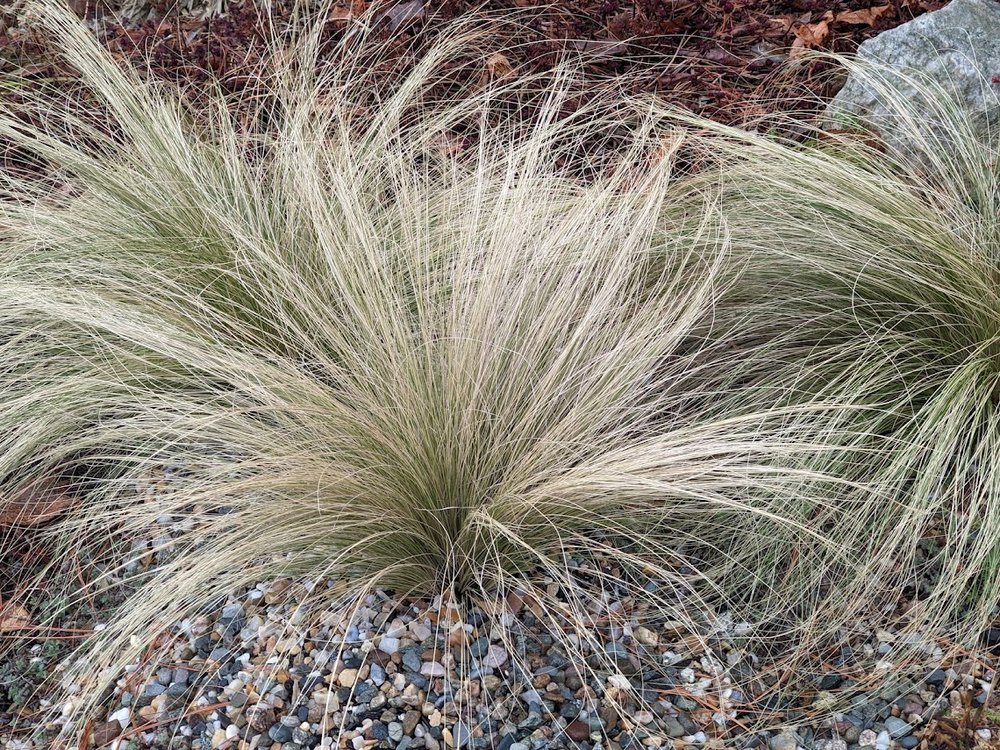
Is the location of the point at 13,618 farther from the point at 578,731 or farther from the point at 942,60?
the point at 942,60

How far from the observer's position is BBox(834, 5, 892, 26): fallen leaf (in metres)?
3.67

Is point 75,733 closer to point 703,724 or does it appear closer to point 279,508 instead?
point 279,508

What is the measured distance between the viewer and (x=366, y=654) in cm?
196

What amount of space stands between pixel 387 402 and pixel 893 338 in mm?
1167

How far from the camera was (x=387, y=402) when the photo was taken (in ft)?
6.83

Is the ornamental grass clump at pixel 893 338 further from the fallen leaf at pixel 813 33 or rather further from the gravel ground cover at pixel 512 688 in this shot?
the fallen leaf at pixel 813 33

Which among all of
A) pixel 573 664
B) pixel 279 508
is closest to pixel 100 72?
pixel 279 508

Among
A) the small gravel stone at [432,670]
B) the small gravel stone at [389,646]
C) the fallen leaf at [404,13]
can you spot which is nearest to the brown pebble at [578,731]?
the small gravel stone at [432,670]

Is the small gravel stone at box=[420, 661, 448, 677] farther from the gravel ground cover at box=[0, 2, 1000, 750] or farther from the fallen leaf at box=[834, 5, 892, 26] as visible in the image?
the fallen leaf at box=[834, 5, 892, 26]

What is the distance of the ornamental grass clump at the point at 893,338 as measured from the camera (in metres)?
2.07

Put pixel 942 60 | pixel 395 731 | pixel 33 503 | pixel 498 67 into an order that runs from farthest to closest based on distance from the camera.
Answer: pixel 498 67, pixel 942 60, pixel 33 503, pixel 395 731

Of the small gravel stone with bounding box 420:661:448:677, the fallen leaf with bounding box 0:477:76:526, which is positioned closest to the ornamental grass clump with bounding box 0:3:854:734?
the fallen leaf with bounding box 0:477:76:526

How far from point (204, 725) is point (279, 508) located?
466 millimetres

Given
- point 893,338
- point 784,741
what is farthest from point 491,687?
point 893,338
